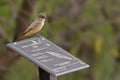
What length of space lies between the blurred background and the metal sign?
298 cm

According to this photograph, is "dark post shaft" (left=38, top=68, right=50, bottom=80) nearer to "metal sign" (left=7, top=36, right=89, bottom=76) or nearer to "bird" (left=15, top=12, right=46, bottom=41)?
"metal sign" (left=7, top=36, right=89, bottom=76)

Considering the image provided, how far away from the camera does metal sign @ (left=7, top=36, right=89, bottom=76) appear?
3.88 m

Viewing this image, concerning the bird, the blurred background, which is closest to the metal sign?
the bird

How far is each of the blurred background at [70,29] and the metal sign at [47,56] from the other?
117 inches

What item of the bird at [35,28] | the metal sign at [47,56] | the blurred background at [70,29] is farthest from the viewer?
the blurred background at [70,29]


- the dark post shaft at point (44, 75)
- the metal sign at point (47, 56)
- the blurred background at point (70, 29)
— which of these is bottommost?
the blurred background at point (70, 29)

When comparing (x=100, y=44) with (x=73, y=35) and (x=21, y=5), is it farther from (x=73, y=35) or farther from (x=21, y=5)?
(x=21, y=5)

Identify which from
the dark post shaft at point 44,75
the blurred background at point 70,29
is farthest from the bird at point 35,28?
the blurred background at point 70,29

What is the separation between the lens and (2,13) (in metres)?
7.81

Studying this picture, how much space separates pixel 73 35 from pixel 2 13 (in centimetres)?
180

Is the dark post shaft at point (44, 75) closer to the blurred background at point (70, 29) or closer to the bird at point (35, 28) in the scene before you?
the bird at point (35, 28)

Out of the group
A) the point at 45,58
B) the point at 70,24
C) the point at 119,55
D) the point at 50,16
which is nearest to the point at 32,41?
the point at 45,58

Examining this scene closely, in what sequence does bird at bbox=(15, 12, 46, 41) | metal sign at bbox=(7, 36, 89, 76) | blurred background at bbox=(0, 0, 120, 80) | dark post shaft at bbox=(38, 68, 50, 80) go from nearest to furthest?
1. metal sign at bbox=(7, 36, 89, 76)
2. dark post shaft at bbox=(38, 68, 50, 80)
3. bird at bbox=(15, 12, 46, 41)
4. blurred background at bbox=(0, 0, 120, 80)

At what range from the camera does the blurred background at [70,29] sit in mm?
7789
